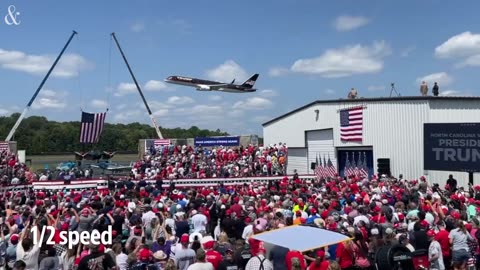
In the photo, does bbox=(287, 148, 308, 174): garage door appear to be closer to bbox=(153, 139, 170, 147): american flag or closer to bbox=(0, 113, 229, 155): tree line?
bbox=(153, 139, 170, 147): american flag

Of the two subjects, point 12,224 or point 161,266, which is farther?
point 12,224

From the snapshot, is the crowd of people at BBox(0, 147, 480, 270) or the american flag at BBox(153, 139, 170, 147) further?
the american flag at BBox(153, 139, 170, 147)

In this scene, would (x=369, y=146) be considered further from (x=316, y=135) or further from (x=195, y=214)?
(x=195, y=214)

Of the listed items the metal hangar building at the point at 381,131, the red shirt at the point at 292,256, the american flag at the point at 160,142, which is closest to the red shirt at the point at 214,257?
the red shirt at the point at 292,256

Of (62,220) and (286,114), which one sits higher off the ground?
(286,114)

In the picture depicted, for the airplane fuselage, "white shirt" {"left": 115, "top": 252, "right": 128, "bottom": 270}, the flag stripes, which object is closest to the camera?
"white shirt" {"left": 115, "top": 252, "right": 128, "bottom": 270}

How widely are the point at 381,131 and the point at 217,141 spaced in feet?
50.1

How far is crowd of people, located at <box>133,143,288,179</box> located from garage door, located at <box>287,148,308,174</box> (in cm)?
118

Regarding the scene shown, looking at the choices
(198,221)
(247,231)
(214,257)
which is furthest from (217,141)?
(214,257)

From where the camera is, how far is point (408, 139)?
86.7 feet

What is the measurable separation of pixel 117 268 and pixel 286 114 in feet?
104

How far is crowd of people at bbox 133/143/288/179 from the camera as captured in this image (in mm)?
30861

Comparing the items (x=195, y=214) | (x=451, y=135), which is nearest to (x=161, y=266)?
(x=195, y=214)

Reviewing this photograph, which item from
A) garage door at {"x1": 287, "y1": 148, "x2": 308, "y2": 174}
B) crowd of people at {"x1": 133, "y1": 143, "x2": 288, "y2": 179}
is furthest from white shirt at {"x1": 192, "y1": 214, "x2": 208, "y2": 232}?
garage door at {"x1": 287, "y1": 148, "x2": 308, "y2": 174}
